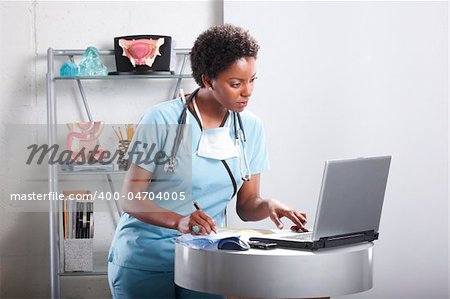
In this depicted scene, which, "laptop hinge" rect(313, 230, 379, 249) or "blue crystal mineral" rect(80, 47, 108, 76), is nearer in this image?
"laptop hinge" rect(313, 230, 379, 249)

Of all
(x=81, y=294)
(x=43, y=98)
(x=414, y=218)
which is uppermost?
(x=43, y=98)

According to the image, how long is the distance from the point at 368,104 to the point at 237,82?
195cm

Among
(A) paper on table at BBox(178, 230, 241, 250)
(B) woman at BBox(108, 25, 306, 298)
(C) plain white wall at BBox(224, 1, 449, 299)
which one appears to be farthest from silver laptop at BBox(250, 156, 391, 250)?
(C) plain white wall at BBox(224, 1, 449, 299)

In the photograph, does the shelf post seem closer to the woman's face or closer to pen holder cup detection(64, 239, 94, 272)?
pen holder cup detection(64, 239, 94, 272)

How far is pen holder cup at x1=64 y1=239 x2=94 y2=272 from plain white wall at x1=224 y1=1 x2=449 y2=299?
720 mm

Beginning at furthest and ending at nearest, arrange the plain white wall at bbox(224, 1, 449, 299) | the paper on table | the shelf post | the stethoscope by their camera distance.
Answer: the plain white wall at bbox(224, 1, 449, 299)
the shelf post
the stethoscope
the paper on table

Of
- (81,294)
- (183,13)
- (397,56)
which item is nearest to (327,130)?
(397,56)

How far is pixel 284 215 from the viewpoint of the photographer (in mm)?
2508

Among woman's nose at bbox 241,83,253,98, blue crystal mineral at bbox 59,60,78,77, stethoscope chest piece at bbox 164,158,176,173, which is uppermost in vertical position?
blue crystal mineral at bbox 59,60,78,77

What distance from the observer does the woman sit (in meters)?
2.45

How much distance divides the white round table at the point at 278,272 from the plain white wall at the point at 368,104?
2.09 m

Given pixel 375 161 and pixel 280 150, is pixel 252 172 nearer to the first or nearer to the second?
pixel 375 161

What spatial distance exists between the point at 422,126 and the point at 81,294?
6.47 ft

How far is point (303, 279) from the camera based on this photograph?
81.3 inches
